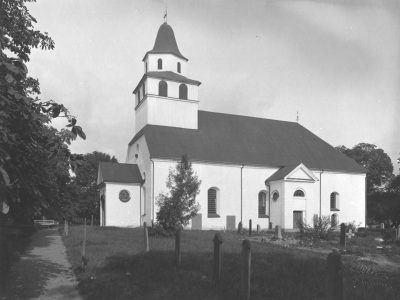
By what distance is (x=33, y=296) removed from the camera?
25.3 ft

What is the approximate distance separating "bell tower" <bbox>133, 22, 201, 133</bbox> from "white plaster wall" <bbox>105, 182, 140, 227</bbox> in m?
6.40

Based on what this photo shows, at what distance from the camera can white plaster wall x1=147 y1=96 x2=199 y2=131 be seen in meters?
36.3

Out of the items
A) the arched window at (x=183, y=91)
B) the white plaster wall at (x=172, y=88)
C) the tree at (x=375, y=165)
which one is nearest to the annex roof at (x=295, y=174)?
the white plaster wall at (x=172, y=88)

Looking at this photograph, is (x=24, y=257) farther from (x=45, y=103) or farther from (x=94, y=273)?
(x=45, y=103)

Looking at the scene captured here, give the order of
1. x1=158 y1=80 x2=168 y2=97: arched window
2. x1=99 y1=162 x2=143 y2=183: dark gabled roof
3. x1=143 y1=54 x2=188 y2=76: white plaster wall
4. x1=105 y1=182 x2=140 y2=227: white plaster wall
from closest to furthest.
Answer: x1=105 y1=182 x2=140 y2=227: white plaster wall < x1=99 y1=162 x2=143 y2=183: dark gabled roof < x1=158 y1=80 x2=168 y2=97: arched window < x1=143 y1=54 x2=188 y2=76: white plaster wall

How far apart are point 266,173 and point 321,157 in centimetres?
733

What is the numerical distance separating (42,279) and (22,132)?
582 cm

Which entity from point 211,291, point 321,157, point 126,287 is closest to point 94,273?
point 126,287

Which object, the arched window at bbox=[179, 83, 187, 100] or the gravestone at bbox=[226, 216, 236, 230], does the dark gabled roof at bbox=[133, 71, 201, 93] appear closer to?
the arched window at bbox=[179, 83, 187, 100]

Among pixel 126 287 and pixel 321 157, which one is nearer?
pixel 126 287

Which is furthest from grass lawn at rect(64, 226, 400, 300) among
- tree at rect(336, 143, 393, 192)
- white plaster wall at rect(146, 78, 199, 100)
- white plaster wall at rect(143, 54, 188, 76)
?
tree at rect(336, 143, 393, 192)

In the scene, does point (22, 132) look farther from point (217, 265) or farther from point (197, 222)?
point (197, 222)

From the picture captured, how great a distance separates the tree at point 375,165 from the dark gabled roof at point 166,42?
4099cm

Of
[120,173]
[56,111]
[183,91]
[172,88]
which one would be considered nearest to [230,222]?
[120,173]
